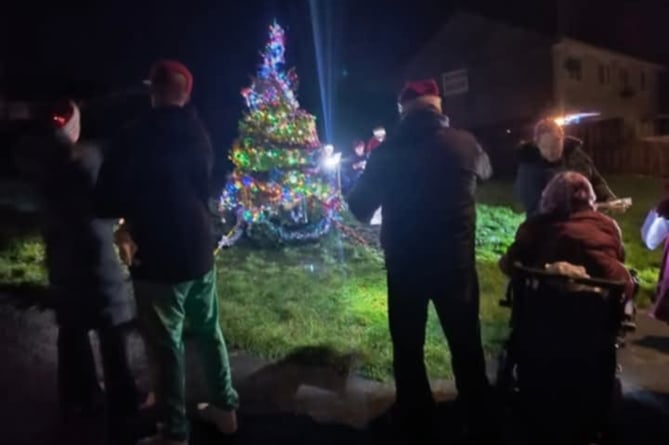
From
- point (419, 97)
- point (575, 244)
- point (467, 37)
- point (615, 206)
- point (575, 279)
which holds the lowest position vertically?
point (575, 279)

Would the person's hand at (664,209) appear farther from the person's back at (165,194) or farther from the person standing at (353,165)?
the person standing at (353,165)

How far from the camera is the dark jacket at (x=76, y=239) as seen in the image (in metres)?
4.19

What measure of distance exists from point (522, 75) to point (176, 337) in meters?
25.9

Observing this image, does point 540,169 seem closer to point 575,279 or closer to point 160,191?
point 575,279

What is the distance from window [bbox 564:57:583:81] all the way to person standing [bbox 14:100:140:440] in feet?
83.6

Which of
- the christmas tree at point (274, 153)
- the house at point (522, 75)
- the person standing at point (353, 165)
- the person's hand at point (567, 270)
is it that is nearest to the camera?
the person's hand at point (567, 270)

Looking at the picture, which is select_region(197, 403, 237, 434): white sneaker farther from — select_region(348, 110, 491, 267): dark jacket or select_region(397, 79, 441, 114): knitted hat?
select_region(397, 79, 441, 114): knitted hat

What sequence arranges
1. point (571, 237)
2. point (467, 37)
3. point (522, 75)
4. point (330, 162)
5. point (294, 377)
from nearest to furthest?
point (571, 237) → point (294, 377) → point (330, 162) → point (522, 75) → point (467, 37)

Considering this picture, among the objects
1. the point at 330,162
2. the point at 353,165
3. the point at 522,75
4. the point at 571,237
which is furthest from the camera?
the point at 522,75

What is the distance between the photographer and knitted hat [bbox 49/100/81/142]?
166 inches

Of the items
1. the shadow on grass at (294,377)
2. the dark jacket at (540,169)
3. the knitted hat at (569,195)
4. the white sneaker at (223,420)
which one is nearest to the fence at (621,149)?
the dark jacket at (540,169)

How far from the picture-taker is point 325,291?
7.54m

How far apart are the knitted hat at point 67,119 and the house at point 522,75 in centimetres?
2090

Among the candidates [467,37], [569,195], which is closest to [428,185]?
[569,195]
